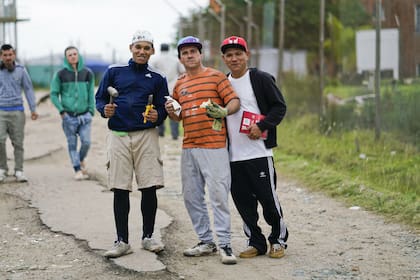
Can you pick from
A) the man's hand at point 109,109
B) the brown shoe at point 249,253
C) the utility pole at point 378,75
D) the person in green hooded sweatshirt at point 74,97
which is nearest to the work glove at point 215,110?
the man's hand at point 109,109

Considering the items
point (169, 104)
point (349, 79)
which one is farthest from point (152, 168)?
point (349, 79)

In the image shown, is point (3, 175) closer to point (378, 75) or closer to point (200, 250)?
point (200, 250)

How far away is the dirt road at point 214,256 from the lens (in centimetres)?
589

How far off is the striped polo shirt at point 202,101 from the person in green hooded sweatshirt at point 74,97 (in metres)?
4.61

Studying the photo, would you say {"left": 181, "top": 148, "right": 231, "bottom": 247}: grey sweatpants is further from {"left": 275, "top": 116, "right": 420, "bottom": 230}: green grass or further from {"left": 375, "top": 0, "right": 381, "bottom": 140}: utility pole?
{"left": 375, "top": 0, "right": 381, "bottom": 140}: utility pole

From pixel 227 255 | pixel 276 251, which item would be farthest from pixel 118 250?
pixel 276 251

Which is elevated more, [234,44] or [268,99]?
[234,44]

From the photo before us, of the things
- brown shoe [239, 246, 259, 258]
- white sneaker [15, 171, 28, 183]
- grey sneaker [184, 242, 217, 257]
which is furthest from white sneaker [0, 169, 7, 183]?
brown shoe [239, 246, 259, 258]

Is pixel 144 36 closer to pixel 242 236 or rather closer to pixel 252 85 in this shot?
pixel 252 85

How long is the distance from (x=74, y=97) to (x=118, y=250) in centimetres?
469

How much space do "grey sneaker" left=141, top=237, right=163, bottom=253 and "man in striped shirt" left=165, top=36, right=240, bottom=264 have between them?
48cm

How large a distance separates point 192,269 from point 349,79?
851 cm

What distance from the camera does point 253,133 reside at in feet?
20.1

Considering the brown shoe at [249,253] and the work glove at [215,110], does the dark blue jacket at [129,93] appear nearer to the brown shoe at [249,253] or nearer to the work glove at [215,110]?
the work glove at [215,110]
